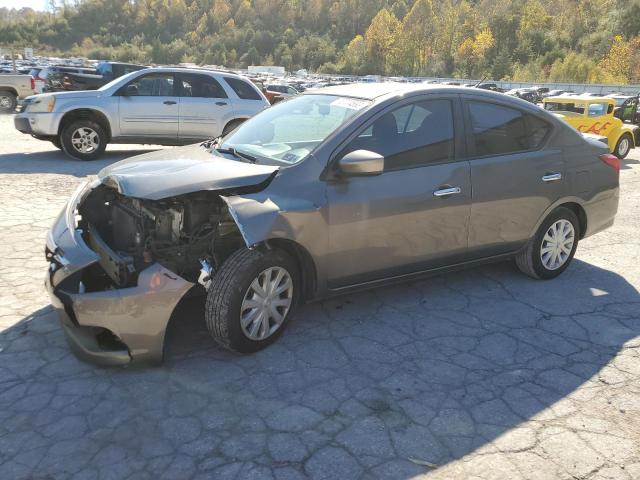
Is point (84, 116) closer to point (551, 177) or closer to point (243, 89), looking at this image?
point (243, 89)

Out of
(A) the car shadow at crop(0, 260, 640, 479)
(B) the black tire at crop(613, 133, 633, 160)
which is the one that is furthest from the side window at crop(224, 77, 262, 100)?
(B) the black tire at crop(613, 133, 633, 160)

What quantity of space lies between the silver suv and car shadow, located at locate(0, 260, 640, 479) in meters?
6.40

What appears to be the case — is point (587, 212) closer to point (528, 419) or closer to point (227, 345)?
point (528, 419)

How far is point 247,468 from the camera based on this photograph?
99.1 inches

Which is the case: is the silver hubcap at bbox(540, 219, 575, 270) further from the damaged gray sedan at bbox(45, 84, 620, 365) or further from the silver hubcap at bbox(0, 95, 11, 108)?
the silver hubcap at bbox(0, 95, 11, 108)

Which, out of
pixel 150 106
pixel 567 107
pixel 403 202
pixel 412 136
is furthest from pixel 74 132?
pixel 567 107

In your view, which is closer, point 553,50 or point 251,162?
point 251,162

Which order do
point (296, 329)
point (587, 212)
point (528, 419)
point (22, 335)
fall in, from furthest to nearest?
point (587, 212) → point (296, 329) → point (22, 335) → point (528, 419)

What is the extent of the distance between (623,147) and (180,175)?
42.6 feet

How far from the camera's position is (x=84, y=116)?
981 centimetres

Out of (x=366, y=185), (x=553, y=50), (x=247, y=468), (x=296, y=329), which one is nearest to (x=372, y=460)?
(x=247, y=468)

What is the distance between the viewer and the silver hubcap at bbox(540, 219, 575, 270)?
4.86 meters

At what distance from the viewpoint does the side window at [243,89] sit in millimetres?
10938

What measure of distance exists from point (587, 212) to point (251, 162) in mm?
3136
